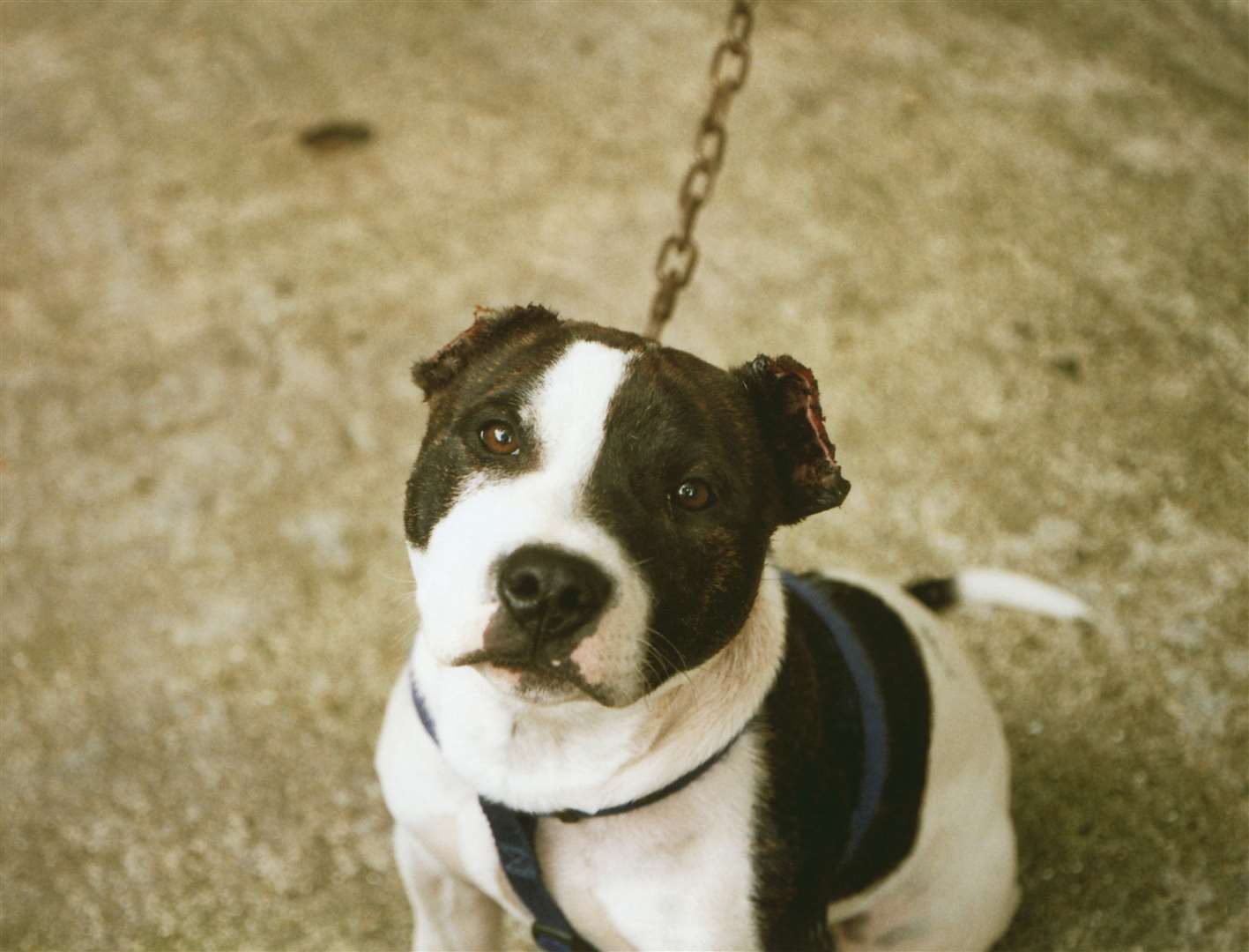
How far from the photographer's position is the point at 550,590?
1671 millimetres

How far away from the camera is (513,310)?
7.04 ft

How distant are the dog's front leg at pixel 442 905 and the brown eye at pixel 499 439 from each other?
0.98m

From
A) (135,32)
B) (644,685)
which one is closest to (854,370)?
(644,685)

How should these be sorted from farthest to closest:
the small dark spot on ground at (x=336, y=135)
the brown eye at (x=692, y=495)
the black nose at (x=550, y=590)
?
1. the small dark spot on ground at (x=336, y=135)
2. the brown eye at (x=692, y=495)
3. the black nose at (x=550, y=590)

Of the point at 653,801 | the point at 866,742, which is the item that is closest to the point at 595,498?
the point at 653,801

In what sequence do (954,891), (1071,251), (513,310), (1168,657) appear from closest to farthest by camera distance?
(513,310) → (954,891) → (1168,657) → (1071,251)

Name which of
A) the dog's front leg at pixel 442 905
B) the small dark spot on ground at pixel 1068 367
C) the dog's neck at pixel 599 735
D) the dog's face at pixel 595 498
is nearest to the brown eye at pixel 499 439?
the dog's face at pixel 595 498

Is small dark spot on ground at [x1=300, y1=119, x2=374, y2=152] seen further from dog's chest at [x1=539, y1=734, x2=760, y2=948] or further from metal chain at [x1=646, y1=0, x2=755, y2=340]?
dog's chest at [x1=539, y1=734, x2=760, y2=948]

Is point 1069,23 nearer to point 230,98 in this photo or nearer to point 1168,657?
point 1168,657

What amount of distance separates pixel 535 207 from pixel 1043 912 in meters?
3.24

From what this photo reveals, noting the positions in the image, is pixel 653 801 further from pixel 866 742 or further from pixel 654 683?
pixel 866 742

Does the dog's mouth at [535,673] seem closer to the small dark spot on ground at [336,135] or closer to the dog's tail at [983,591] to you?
the dog's tail at [983,591]

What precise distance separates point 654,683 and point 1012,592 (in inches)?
53.6

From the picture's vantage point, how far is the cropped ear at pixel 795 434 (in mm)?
1989
